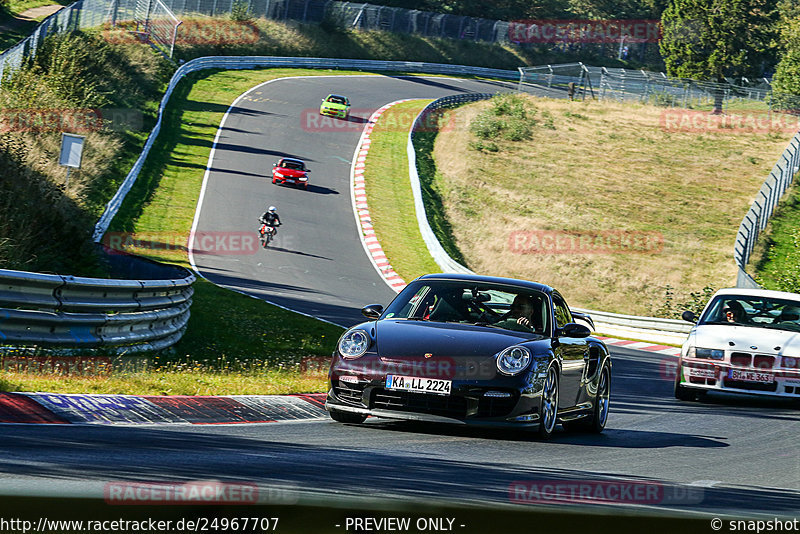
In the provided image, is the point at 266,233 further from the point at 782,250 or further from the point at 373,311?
the point at 373,311

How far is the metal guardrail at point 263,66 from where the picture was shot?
3359 centimetres

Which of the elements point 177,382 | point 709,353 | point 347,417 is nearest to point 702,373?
point 709,353

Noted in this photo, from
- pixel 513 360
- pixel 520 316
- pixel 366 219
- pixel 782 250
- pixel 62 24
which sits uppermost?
pixel 520 316

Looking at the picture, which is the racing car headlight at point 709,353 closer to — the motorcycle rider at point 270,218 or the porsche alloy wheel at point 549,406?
the porsche alloy wheel at point 549,406

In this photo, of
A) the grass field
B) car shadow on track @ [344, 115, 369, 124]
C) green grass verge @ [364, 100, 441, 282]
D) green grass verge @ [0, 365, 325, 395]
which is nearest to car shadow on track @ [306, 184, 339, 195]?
green grass verge @ [364, 100, 441, 282]

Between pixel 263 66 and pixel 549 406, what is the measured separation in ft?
198

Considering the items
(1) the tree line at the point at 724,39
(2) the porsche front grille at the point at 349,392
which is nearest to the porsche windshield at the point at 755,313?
(2) the porsche front grille at the point at 349,392

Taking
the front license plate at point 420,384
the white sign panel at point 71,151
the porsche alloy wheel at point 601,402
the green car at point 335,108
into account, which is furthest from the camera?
the green car at point 335,108

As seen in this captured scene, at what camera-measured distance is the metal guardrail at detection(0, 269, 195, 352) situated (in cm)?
1082

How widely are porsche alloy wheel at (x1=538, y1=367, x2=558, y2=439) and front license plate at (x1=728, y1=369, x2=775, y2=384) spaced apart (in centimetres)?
589

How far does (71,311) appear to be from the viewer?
11.6 m

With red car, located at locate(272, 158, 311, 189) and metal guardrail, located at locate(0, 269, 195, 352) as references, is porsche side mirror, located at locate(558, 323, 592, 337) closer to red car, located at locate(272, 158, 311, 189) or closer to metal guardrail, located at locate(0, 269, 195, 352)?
metal guardrail, located at locate(0, 269, 195, 352)

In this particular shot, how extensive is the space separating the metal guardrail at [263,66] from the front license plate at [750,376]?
17987 millimetres

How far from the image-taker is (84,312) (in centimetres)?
1205
